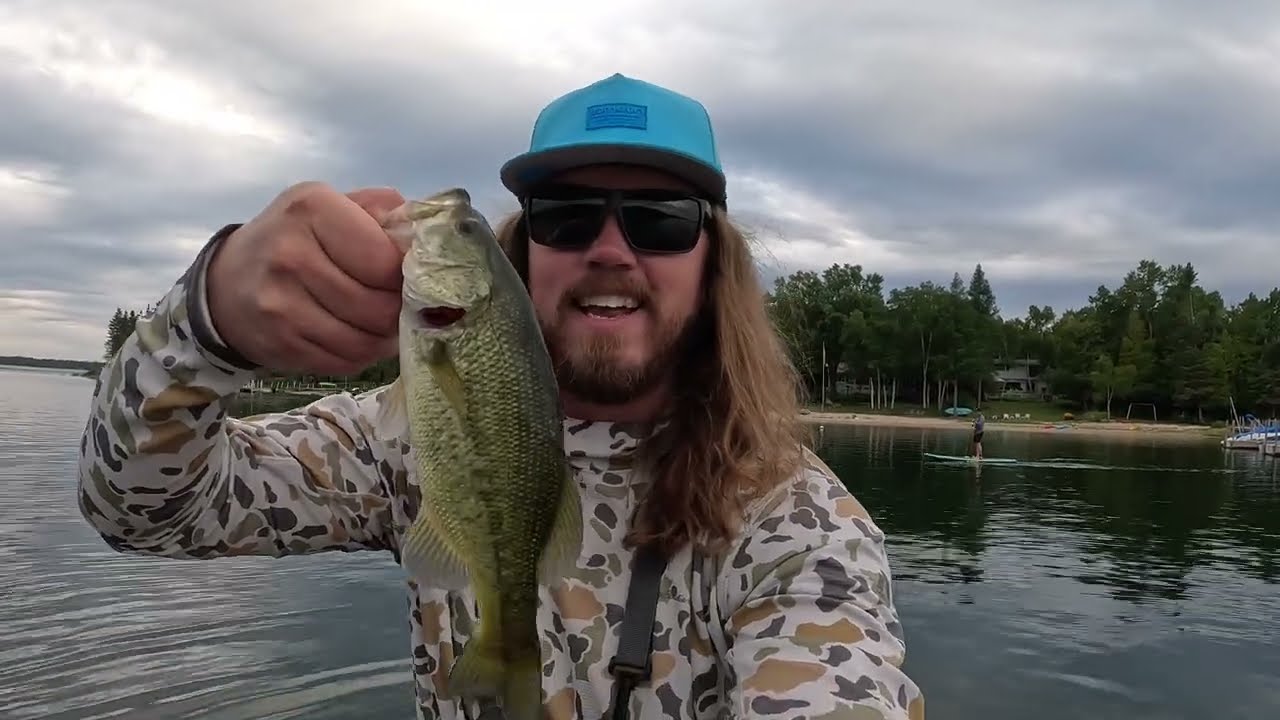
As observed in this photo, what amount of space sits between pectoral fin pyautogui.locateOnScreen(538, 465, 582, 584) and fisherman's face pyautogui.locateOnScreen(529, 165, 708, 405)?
680mm

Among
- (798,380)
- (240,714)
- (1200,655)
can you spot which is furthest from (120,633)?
(1200,655)

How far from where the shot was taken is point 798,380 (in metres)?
3.79

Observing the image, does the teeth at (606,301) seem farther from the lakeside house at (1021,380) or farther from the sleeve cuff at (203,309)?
the lakeside house at (1021,380)

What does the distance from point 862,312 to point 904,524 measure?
69182mm

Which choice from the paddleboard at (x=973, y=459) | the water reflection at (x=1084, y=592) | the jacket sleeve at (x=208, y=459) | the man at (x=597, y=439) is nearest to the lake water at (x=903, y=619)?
the water reflection at (x=1084, y=592)

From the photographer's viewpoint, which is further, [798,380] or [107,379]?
[798,380]

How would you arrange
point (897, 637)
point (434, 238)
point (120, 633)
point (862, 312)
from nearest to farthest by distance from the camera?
point (434, 238)
point (897, 637)
point (120, 633)
point (862, 312)

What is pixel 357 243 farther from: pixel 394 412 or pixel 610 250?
pixel 610 250

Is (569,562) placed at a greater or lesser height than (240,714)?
greater

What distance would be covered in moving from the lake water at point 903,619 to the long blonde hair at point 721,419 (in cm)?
666

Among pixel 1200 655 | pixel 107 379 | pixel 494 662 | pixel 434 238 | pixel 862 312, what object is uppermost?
pixel 862 312

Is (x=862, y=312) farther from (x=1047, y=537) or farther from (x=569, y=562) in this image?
(x=569, y=562)

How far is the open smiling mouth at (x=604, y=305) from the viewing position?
288cm

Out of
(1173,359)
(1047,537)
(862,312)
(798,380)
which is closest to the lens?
(798,380)
